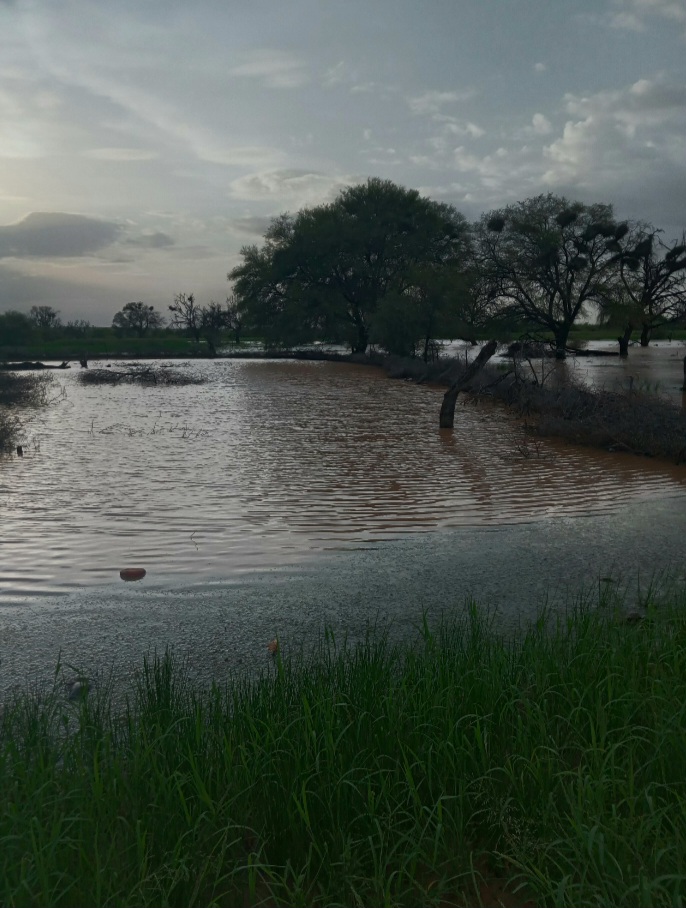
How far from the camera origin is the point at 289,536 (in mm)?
9031

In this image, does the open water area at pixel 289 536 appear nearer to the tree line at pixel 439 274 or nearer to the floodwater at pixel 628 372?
the floodwater at pixel 628 372

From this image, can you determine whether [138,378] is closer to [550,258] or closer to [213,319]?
[550,258]

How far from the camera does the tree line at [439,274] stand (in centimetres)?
Result: 4347

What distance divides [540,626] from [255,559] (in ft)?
12.4

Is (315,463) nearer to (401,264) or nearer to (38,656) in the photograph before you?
(38,656)

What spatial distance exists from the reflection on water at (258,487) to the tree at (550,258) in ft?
81.5

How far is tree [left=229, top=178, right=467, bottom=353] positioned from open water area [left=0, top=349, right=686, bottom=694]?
1512 inches

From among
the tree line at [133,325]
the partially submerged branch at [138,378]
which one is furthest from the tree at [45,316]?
the partially submerged branch at [138,378]

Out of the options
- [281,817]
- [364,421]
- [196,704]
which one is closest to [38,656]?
[196,704]

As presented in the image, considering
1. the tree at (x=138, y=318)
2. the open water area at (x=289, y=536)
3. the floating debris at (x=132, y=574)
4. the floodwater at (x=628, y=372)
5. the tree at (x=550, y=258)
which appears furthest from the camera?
the tree at (x=138, y=318)

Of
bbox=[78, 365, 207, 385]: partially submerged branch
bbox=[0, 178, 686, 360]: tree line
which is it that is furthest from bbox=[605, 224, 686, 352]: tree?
bbox=[78, 365, 207, 385]: partially submerged branch

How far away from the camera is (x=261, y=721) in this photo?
361 centimetres

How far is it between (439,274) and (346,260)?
548 inches

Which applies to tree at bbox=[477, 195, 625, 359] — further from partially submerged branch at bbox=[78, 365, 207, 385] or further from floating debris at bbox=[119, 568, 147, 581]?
floating debris at bbox=[119, 568, 147, 581]
